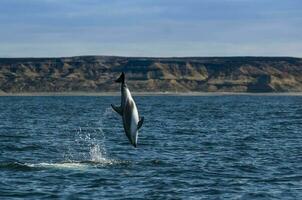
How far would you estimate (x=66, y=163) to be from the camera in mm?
37812

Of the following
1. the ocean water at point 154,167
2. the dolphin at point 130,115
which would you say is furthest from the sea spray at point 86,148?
the dolphin at point 130,115

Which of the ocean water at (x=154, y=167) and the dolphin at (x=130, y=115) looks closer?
the dolphin at (x=130, y=115)

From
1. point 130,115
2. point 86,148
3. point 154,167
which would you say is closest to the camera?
point 130,115

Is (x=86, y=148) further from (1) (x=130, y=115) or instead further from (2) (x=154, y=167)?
(1) (x=130, y=115)

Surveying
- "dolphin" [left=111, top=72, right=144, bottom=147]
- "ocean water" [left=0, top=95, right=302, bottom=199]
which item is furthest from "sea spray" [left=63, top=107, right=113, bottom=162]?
"dolphin" [left=111, top=72, right=144, bottom=147]

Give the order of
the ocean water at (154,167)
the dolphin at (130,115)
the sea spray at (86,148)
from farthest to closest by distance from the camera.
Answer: the sea spray at (86,148) < the ocean water at (154,167) < the dolphin at (130,115)

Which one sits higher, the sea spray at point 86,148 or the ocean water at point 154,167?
the ocean water at point 154,167

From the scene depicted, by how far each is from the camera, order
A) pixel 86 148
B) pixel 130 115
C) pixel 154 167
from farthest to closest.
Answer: pixel 86 148 → pixel 154 167 → pixel 130 115

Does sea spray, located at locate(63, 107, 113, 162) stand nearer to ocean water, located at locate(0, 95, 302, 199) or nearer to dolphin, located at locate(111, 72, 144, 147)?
ocean water, located at locate(0, 95, 302, 199)

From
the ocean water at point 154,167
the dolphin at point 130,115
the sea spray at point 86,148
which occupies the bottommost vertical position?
the sea spray at point 86,148

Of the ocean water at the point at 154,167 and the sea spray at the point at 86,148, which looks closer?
the ocean water at the point at 154,167

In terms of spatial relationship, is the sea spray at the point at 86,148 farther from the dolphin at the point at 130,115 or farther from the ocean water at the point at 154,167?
the dolphin at the point at 130,115

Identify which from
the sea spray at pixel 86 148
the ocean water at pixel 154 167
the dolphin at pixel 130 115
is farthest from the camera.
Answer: the sea spray at pixel 86 148

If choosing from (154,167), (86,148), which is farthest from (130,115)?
(86,148)
